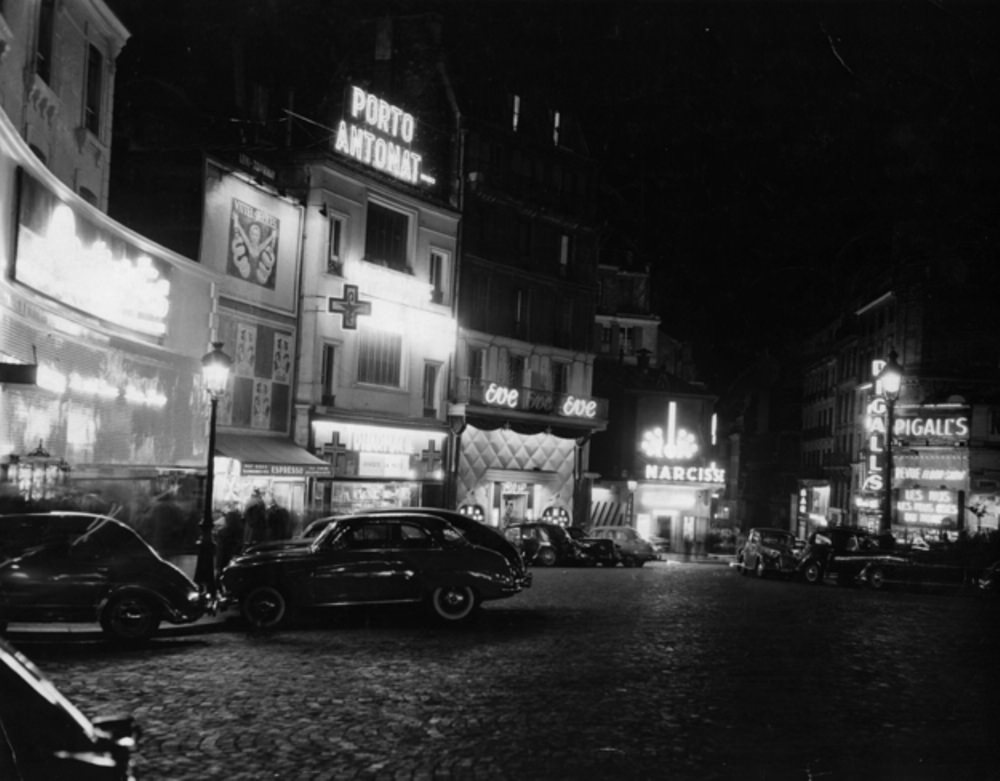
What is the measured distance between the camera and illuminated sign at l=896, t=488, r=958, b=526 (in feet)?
183

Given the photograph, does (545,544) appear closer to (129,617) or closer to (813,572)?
(813,572)

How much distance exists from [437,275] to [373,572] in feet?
92.9

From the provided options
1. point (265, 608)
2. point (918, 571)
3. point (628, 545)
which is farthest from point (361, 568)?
point (628, 545)

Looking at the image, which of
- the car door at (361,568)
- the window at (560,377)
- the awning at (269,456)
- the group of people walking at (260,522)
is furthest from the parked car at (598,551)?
the car door at (361,568)

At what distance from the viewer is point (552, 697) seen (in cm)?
1234

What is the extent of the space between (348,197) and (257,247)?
5.48m

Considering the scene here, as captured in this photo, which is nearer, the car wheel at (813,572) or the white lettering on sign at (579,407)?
the car wheel at (813,572)

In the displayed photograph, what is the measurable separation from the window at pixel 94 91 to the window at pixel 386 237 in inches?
635

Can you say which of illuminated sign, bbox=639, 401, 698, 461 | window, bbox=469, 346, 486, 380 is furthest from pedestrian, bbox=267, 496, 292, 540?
illuminated sign, bbox=639, 401, 698, 461

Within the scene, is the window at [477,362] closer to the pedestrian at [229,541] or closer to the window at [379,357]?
the window at [379,357]

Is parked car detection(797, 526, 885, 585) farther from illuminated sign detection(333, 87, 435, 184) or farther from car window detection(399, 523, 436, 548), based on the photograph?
illuminated sign detection(333, 87, 435, 184)

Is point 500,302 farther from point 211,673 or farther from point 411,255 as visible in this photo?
point 211,673

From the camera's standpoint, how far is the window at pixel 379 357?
41.3 metres

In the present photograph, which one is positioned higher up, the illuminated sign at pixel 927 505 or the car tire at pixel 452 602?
the illuminated sign at pixel 927 505
